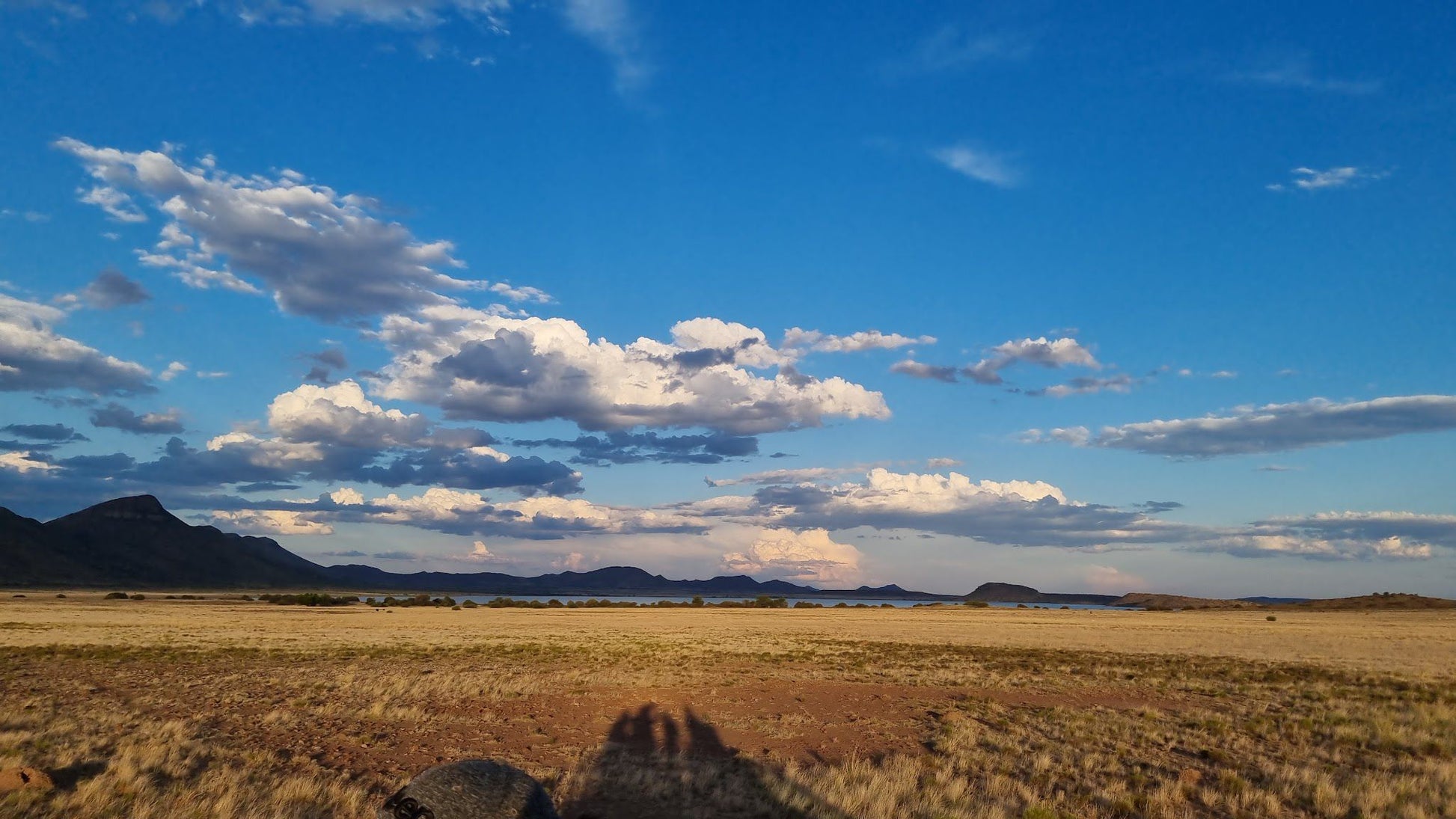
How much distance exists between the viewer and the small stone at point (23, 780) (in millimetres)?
9719

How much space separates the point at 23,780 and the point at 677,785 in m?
7.67

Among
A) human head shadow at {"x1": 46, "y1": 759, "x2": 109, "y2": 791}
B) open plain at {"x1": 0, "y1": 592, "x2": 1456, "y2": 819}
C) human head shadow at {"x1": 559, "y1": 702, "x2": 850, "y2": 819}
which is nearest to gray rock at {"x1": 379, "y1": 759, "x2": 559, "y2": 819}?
human head shadow at {"x1": 559, "y1": 702, "x2": 850, "y2": 819}

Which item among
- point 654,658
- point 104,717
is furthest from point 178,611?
point 104,717

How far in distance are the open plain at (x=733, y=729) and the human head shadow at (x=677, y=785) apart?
0.05m

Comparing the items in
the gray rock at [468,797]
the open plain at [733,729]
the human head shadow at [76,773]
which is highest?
the gray rock at [468,797]

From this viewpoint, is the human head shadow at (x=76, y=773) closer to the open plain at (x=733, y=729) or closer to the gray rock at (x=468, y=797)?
the open plain at (x=733, y=729)

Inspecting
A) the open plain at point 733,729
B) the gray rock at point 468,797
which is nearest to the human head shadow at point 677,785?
the open plain at point 733,729

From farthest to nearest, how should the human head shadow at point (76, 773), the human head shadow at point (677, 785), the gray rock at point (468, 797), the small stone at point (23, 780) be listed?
the human head shadow at point (677, 785) → the human head shadow at point (76, 773) → the small stone at point (23, 780) → the gray rock at point (468, 797)

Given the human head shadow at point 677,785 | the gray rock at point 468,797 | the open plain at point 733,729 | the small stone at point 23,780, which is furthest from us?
the open plain at point 733,729

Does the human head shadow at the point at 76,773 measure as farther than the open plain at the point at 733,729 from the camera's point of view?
No

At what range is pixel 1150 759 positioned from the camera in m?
14.1

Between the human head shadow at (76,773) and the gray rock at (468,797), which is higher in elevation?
the gray rock at (468,797)

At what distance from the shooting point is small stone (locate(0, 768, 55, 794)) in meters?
9.72

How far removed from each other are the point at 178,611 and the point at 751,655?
2240 inches
